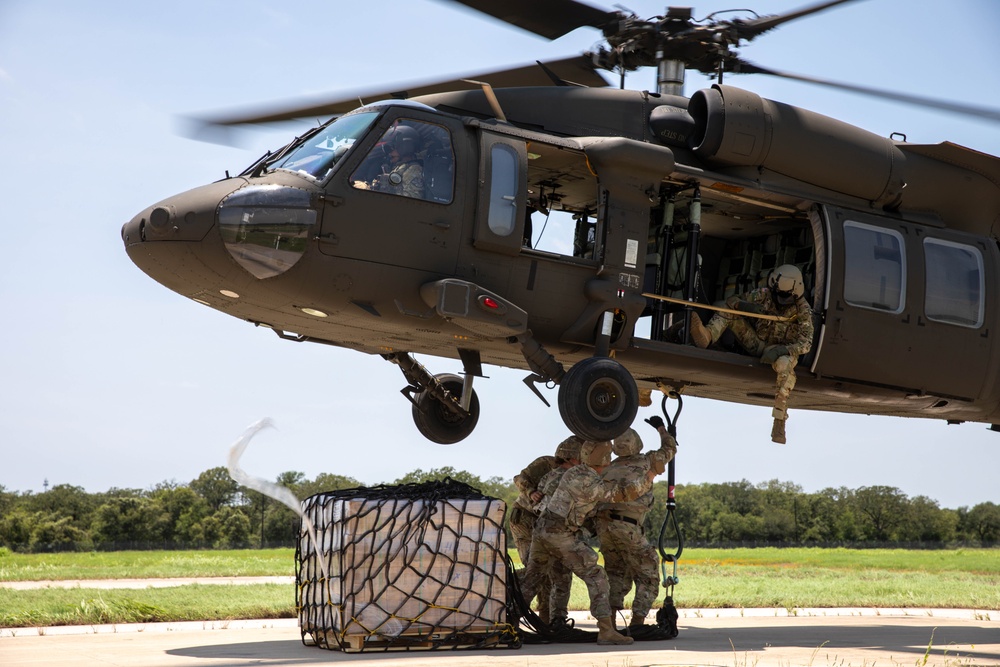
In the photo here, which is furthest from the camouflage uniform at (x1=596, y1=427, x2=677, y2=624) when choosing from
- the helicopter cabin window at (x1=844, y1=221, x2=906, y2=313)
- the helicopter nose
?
the helicopter nose

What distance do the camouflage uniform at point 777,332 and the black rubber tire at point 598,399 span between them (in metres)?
1.77

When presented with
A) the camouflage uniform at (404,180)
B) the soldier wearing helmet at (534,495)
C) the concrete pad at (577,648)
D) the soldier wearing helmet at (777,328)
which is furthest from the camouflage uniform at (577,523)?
the camouflage uniform at (404,180)

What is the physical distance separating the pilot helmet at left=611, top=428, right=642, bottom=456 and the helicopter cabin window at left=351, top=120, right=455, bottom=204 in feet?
8.52

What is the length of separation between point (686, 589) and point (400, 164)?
27.7ft

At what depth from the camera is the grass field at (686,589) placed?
35.4 feet

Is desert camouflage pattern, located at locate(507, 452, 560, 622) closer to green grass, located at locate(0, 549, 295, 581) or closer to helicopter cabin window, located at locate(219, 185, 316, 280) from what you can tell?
helicopter cabin window, located at locate(219, 185, 316, 280)

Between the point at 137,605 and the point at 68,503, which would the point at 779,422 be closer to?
the point at 137,605

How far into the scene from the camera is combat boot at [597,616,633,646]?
28.9 ft

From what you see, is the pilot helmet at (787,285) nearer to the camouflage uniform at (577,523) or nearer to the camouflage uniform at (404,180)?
the camouflage uniform at (577,523)

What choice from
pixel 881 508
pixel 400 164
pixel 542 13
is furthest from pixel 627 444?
pixel 881 508

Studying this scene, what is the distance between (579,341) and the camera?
1023 centimetres

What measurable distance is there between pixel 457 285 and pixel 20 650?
4.41 metres

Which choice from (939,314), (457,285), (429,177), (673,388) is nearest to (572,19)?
(429,177)

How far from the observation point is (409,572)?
26.6ft
